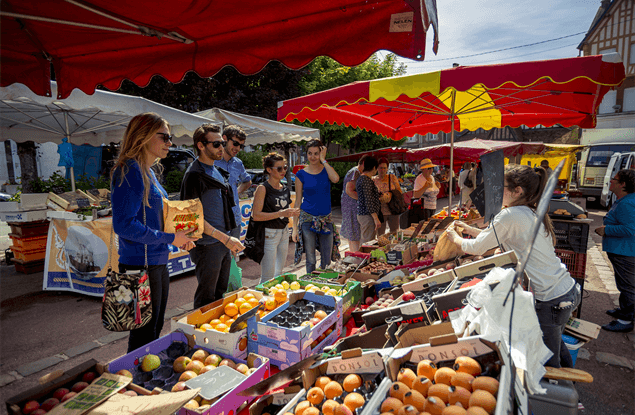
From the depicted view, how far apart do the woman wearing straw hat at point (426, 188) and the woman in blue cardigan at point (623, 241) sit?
397 centimetres

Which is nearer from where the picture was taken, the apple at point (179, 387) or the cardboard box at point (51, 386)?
the cardboard box at point (51, 386)

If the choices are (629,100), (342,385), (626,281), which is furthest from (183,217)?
(629,100)

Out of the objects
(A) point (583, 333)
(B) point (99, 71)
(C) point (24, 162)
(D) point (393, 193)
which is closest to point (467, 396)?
(A) point (583, 333)

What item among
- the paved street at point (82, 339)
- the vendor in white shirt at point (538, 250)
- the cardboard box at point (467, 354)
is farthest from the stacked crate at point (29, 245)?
the vendor in white shirt at point (538, 250)

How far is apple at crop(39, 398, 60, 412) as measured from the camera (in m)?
1.60

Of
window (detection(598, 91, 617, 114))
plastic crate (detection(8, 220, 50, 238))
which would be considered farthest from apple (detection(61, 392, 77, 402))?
window (detection(598, 91, 617, 114))

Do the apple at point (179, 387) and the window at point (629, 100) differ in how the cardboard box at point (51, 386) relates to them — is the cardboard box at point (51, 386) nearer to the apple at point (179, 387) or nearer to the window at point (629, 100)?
the apple at point (179, 387)

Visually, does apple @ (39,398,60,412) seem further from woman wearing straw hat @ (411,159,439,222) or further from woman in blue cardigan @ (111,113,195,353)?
woman wearing straw hat @ (411,159,439,222)

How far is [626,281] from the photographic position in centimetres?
390

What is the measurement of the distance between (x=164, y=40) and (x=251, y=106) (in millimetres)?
10220

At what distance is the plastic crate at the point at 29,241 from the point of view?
629 cm

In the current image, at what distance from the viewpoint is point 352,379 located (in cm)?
161

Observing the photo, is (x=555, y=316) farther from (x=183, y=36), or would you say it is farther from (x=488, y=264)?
(x=183, y=36)

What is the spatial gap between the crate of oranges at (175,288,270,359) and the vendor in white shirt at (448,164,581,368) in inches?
71.8
